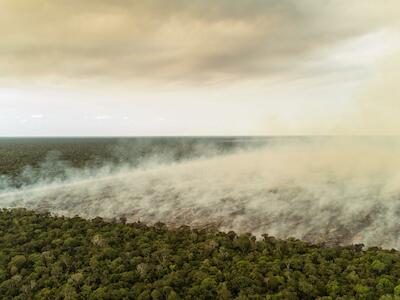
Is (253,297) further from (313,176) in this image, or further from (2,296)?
(313,176)

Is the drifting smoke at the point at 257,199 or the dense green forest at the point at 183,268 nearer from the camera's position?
the dense green forest at the point at 183,268

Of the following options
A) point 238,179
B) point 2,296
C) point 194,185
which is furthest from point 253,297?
point 238,179

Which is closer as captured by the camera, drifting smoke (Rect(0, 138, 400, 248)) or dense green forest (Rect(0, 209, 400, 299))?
dense green forest (Rect(0, 209, 400, 299))

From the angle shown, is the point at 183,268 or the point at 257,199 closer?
the point at 183,268

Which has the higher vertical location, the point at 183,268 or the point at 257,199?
the point at 257,199
